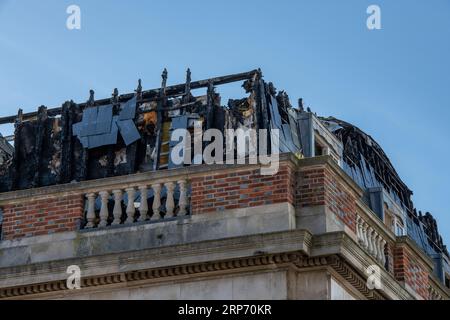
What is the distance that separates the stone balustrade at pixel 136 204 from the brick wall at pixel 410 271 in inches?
170

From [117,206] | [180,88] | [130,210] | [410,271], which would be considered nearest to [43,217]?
[117,206]

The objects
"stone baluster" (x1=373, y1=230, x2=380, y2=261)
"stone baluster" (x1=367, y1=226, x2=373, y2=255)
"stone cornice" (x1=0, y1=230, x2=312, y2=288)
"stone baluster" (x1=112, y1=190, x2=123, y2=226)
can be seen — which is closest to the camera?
"stone cornice" (x1=0, y1=230, x2=312, y2=288)

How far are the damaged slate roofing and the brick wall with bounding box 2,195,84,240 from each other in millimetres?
1813

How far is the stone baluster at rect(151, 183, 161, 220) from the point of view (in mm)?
24438

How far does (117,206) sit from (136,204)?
1.10 ft

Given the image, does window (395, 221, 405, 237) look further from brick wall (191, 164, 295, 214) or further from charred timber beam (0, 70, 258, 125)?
brick wall (191, 164, 295, 214)

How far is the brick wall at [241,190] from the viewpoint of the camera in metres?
23.7

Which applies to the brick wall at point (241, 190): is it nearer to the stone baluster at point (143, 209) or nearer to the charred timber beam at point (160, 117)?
the stone baluster at point (143, 209)

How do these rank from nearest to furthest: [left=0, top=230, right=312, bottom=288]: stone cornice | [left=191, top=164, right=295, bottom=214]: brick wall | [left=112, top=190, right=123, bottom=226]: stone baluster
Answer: [left=0, top=230, right=312, bottom=288]: stone cornice, [left=191, top=164, right=295, bottom=214]: brick wall, [left=112, top=190, right=123, bottom=226]: stone baluster

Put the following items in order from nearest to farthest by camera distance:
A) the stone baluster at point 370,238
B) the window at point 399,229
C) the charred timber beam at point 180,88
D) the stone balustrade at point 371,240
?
the stone balustrade at point 371,240
the stone baluster at point 370,238
the charred timber beam at point 180,88
the window at point 399,229

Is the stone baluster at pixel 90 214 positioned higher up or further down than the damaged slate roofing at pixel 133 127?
further down

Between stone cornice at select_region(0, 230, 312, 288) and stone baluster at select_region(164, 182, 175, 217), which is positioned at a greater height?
stone baluster at select_region(164, 182, 175, 217)

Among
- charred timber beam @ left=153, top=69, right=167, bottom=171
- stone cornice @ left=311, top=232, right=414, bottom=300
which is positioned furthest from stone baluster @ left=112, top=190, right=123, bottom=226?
stone cornice @ left=311, top=232, right=414, bottom=300

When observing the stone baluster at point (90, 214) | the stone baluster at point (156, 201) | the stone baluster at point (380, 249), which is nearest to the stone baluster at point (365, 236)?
the stone baluster at point (380, 249)
